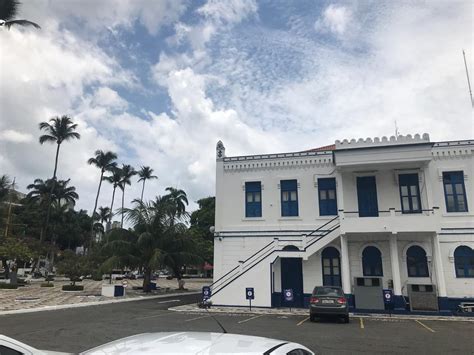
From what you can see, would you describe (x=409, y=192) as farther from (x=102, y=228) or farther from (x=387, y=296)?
(x=102, y=228)

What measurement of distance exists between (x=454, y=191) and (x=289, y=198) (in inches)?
339

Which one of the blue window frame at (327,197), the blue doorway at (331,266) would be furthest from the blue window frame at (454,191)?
the blue doorway at (331,266)

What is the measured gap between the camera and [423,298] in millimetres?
17734

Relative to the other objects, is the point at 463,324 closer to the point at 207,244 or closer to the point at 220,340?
the point at 220,340

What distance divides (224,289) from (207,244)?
3007cm

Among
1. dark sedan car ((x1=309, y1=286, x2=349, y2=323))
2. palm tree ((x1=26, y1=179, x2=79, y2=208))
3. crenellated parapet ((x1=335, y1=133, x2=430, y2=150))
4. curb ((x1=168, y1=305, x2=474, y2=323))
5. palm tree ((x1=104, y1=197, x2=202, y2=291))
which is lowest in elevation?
curb ((x1=168, y1=305, x2=474, y2=323))

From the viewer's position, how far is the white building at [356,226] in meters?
18.4

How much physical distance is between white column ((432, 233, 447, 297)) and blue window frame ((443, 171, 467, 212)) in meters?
2.44

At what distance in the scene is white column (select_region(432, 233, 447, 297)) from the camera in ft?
58.3

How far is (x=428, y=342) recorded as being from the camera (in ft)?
35.1

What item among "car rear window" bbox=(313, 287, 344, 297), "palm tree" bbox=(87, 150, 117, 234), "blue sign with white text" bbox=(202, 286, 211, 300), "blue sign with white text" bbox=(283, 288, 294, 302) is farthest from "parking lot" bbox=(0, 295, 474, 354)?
"palm tree" bbox=(87, 150, 117, 234)

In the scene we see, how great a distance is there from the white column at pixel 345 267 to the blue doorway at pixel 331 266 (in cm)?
101

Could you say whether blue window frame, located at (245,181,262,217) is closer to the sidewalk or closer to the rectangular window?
the sidewalk

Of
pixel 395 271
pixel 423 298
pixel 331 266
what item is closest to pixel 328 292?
pixel 395 271
